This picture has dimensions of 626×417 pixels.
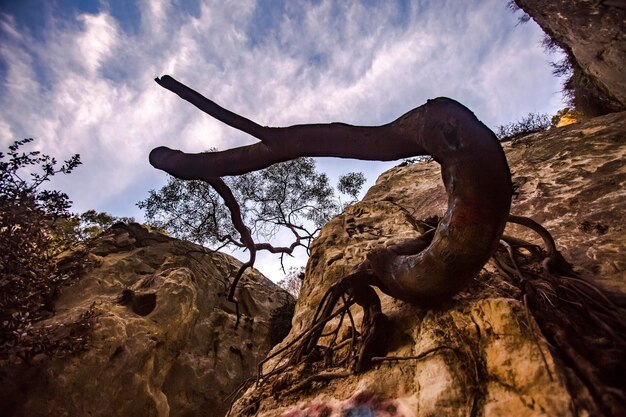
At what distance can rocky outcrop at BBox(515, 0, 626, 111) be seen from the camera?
602 centimetres

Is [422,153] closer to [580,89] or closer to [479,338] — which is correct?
[479,338]

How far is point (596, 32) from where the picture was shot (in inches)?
252

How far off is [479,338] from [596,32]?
310 inches

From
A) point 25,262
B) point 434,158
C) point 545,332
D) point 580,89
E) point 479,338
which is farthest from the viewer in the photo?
point 580,89

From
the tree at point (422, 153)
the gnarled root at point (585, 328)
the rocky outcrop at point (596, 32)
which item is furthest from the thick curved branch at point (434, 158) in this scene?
the rocky outcrop at point (596, 32)

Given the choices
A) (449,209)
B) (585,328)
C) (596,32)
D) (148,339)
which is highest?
(596,32)

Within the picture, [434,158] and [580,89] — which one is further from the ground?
[580,89]

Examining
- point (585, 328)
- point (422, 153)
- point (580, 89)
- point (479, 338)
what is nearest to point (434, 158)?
point (422, 153)

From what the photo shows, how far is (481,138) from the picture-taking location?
1.85 m

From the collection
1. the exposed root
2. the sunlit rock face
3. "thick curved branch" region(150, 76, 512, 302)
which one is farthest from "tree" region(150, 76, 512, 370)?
the sunlit rock face

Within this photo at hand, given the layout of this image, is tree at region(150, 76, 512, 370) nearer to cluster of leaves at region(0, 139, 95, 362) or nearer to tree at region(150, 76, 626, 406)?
tree at region(150, 76, 626, 406)

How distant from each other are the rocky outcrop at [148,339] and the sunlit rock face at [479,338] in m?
3.96

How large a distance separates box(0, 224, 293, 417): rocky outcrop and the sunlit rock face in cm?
396

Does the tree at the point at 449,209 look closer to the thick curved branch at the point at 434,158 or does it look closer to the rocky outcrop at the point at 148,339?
the thick curved branch at the point at 434,158
